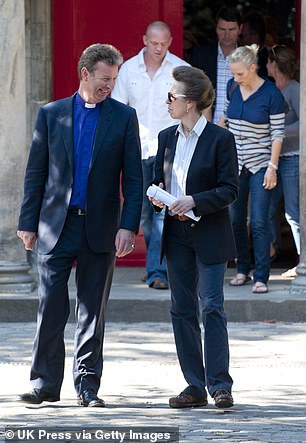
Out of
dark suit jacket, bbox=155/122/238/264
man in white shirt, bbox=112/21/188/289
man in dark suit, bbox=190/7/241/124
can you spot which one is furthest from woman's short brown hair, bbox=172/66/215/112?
man in dark suit, bbox=190/7/241/124

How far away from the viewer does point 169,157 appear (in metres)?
7.64

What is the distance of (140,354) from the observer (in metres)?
9.25

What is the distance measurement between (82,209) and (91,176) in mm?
192

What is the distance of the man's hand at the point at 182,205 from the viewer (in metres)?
7.34

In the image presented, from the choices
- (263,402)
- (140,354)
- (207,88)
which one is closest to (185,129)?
(207,88)

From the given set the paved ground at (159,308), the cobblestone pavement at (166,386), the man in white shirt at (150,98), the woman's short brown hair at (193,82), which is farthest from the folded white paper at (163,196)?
the man in white shirt at (150,98)

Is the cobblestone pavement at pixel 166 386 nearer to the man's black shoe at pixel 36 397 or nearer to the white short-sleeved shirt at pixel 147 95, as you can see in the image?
the man's black shoe at pixel 36 397

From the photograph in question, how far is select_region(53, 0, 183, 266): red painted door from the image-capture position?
40.0ft

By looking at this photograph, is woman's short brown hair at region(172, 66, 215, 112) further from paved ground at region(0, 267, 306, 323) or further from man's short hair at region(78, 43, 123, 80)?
paved ground at region(0, 267, 306, 323)

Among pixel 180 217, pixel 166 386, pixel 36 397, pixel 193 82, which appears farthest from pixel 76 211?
pixel 166 386

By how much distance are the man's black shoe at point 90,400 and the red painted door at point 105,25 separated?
5.27m

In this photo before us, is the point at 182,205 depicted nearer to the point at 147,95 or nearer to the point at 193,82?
the point at 193,82

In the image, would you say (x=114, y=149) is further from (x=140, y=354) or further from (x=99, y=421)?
(x=140, y=354)

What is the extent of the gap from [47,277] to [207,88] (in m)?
1.39
